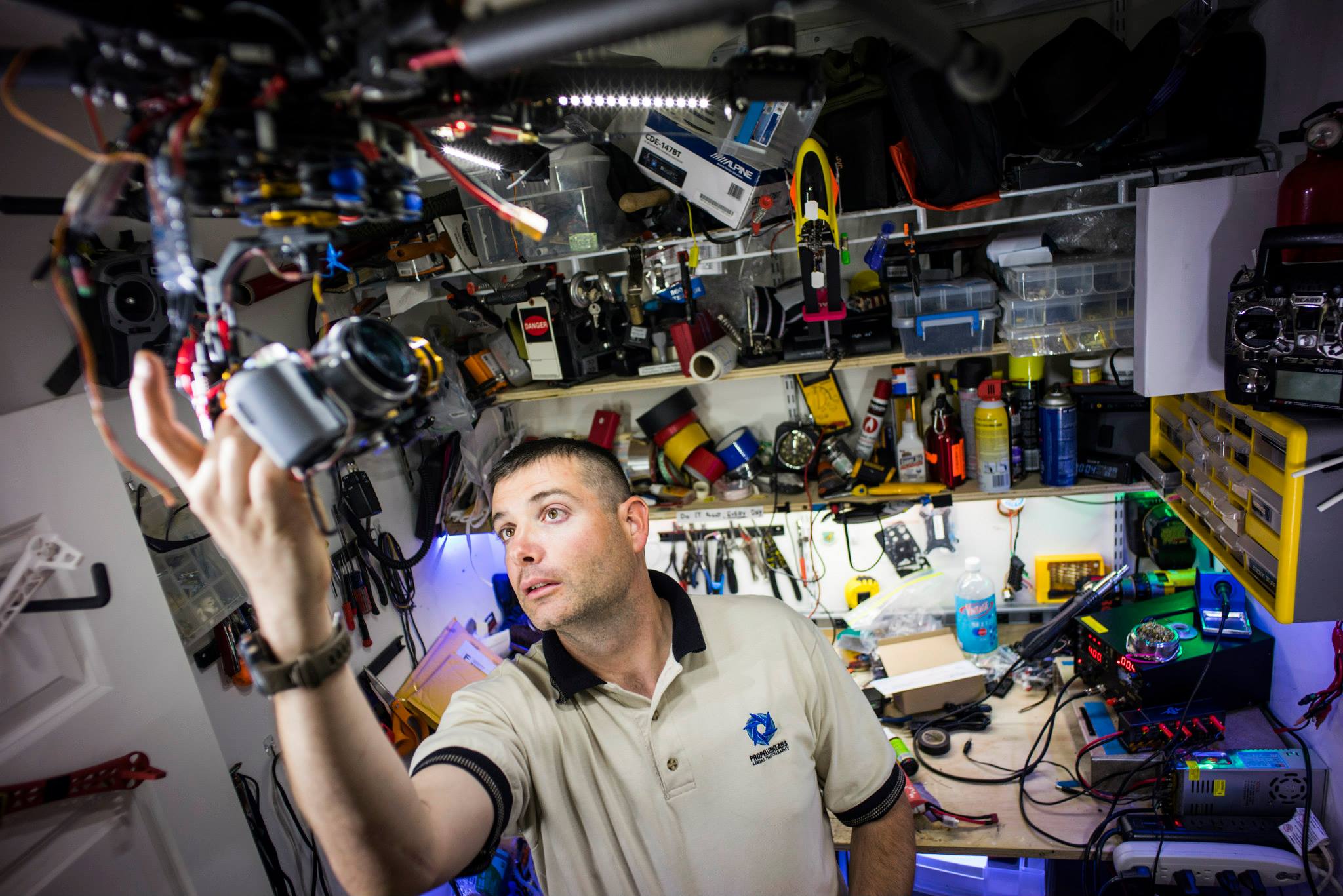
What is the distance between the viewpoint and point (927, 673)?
2.67 meters

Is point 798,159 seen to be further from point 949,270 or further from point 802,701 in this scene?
point 802,701

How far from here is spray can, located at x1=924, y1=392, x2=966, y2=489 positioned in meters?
2.69

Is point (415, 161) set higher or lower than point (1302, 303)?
higher

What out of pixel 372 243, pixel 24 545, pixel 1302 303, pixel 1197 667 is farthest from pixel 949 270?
pixel 24 545

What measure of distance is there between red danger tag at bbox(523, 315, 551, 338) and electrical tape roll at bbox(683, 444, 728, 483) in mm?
808

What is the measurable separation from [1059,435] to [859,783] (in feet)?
5.16

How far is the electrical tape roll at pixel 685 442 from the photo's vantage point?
9.96 feet

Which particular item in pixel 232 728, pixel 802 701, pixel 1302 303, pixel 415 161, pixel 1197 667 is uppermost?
pixel 415 161

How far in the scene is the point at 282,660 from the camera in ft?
2.36

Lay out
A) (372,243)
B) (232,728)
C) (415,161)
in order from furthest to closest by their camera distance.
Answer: (372,243) → (232,728) → (415,161)

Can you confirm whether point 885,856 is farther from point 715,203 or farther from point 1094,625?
point 715,203

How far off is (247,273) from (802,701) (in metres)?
2.29

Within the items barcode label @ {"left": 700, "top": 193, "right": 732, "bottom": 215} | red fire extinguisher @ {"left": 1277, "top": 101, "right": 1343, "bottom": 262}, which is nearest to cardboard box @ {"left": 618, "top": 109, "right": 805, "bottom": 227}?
barcode label @ {"left": 700, "top": 193, "right": 732, "bottom": 215}

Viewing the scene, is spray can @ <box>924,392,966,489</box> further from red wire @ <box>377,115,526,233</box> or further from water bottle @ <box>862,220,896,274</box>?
red wire @ <box>377,115,526,233</box>
